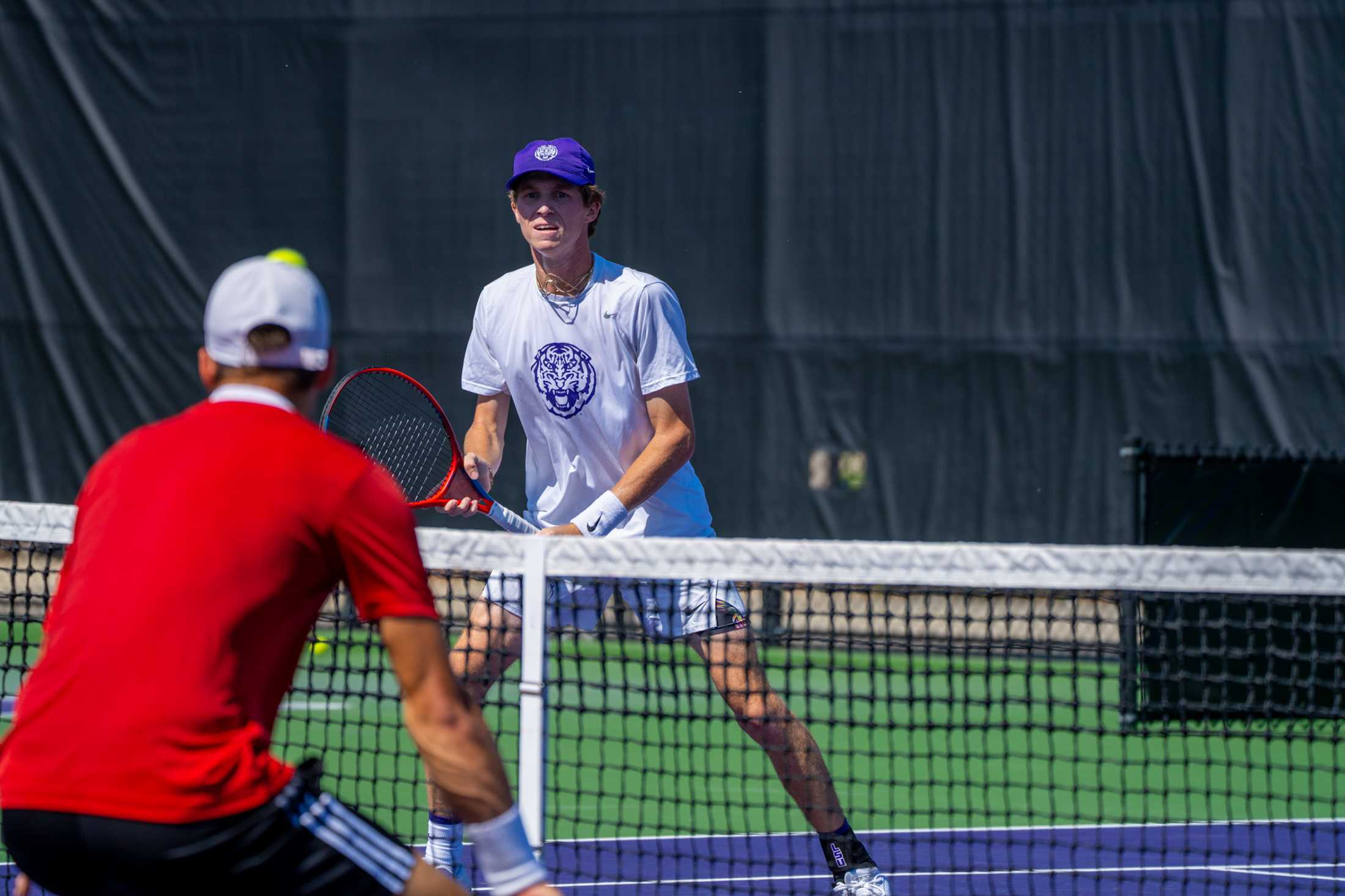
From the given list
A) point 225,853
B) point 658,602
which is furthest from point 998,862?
point 225,853

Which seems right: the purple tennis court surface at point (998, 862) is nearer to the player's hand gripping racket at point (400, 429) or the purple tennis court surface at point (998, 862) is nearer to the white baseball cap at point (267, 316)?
the player's hand gripping racket at point (400, 429)

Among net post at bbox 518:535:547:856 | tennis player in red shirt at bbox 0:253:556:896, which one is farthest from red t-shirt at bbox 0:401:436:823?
net post at bbox 518:535:547:856

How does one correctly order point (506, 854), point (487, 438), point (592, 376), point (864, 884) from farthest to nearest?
point (487, 438)
point (592, 376)
point (864, 884)
point (506, 854)

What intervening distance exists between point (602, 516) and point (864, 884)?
3.08 feet

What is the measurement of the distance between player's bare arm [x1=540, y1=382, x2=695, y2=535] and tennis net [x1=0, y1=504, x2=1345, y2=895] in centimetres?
20

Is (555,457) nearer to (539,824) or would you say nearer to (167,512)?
(539,824)

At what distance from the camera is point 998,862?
4.50 metres

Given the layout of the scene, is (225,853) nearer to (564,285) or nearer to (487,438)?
(564,285)

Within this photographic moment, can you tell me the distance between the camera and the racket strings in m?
4.06

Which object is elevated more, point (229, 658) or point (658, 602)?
point (658, 602)

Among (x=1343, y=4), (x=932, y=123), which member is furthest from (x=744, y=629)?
(x=1343, y=4)

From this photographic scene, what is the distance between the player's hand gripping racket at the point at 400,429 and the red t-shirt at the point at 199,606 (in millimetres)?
2035

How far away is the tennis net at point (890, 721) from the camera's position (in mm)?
3186

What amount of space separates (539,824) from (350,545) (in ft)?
4.71
